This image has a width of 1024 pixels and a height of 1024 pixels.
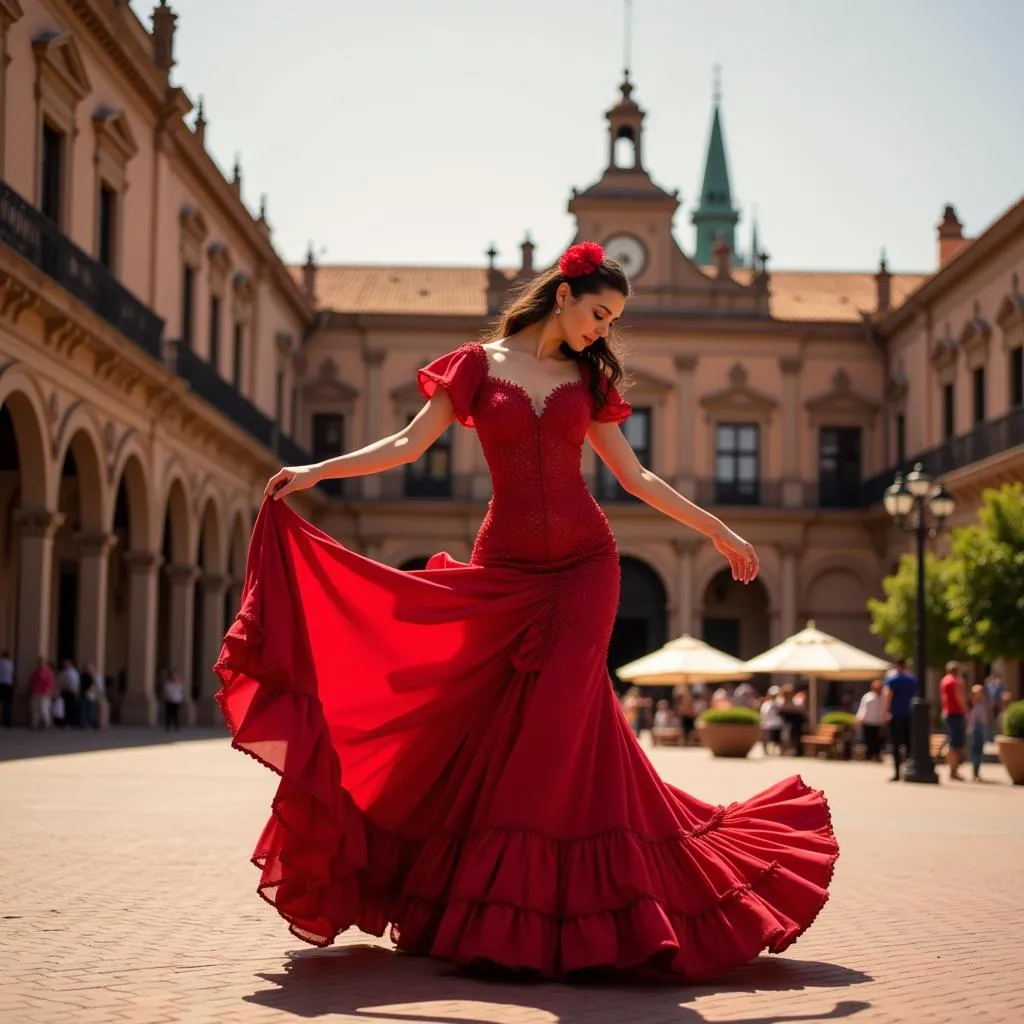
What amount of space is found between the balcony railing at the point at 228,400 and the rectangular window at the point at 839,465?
13810 millimetres

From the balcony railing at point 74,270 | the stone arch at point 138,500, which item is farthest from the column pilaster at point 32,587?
the stone arch at point 138,500

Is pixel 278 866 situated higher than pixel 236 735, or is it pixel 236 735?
pixel 236 735

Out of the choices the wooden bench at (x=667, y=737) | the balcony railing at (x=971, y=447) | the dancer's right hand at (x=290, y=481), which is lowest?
the wooden bench at (x=667, y=737)

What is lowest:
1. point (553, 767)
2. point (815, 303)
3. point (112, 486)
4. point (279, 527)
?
point (553, 767)

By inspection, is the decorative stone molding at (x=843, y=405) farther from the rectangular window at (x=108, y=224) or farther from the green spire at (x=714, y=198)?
the green spire at (x=714, y=198)

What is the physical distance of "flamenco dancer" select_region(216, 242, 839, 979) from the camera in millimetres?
4973

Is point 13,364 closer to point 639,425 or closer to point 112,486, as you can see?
point 112,486

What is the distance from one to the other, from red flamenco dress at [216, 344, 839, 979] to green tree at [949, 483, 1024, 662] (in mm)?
21671

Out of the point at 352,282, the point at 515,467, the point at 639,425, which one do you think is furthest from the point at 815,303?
the point at 515,467

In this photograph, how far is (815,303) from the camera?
158 ft

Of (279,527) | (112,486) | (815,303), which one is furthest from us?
(815,303)

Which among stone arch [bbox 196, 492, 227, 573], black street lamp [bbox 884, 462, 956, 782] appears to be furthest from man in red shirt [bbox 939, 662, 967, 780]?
stone arch [bbox 196, 492, 227, 573]

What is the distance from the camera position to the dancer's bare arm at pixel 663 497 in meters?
5.61

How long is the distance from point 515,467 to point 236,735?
124cm
